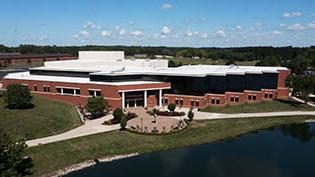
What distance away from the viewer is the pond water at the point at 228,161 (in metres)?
33.2

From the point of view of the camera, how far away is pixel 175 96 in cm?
6147

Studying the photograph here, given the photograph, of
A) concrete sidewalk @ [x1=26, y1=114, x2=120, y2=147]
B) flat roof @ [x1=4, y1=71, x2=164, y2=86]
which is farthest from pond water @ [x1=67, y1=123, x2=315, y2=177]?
flat roof @ [x1=4, y1=71, x2=164, y2=86]

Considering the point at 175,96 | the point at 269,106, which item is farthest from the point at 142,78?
the point at 269,106

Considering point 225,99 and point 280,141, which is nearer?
point 280,141

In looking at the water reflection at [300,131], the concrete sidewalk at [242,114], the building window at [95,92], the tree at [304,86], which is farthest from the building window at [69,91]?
the tree at [304,86]

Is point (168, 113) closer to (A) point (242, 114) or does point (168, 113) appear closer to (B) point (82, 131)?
(A) point (242, 114)

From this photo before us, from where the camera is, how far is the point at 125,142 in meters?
40.5

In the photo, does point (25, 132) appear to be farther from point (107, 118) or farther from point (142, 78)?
point (142, 78)

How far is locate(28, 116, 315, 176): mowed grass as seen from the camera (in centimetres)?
3488

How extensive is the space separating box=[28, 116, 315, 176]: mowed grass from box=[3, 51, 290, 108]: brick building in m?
11.6

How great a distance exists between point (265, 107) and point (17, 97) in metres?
42.3

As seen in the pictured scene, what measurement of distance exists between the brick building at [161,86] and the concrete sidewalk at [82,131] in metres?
9.68

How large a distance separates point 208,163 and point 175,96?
86.3 feet

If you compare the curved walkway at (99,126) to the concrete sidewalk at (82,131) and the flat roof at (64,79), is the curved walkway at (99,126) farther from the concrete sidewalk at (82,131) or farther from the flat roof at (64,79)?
the flat roof at (64,79)
